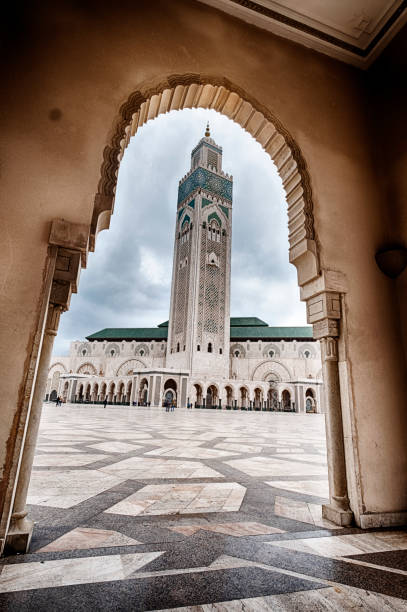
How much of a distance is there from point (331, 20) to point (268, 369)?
3864 cm

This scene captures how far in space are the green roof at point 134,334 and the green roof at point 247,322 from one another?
9.77m

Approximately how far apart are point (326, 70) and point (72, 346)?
45.6 metres

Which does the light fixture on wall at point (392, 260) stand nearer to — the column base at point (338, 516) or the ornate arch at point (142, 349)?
the column base at point (338, 516)

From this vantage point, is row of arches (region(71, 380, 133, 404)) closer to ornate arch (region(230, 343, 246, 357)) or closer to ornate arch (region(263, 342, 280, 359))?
ornate arch (region(230, 343, 246, 357))

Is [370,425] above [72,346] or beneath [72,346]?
beneath

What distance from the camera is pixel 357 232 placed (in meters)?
2.52

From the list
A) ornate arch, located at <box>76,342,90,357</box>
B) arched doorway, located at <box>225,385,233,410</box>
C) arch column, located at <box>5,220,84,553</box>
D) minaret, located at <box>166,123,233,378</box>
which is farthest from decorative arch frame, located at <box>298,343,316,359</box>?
arch column, located at <box>5,220,84,553</box>

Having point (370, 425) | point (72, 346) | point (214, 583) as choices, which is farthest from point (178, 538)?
point (72, 346)

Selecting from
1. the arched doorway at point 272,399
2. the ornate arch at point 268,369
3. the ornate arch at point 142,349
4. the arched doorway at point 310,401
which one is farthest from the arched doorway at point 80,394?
the arched doorway at point 310,401

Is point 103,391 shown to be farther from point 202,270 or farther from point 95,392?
point 202,270

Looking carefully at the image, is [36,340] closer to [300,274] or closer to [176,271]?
[300,274]

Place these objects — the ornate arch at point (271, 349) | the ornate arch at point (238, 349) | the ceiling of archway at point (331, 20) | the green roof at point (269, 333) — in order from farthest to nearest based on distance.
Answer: the green roof at point (269, 333) → the ornate arch at point (238, 349) → the ornate arch at point (271, 349) → the ceiling of archway at point (331, 20)

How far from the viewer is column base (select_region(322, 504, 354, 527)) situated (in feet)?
6.15

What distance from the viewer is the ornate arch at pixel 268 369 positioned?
128ft
